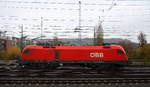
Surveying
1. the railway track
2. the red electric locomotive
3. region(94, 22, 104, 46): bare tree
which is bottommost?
the railway track

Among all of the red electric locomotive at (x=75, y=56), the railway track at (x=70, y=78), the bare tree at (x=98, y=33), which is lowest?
the railway track at (x=70, y=78)

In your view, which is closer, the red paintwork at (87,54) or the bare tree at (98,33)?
the red paintwork at (87,54)

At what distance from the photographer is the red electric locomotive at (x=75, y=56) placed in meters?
17.7

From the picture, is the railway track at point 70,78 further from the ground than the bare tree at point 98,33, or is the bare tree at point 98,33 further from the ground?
the bare tree at point 98,33

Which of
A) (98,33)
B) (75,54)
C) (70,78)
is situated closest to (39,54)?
(75,54)

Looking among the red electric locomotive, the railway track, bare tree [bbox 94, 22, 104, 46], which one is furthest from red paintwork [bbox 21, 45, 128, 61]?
bare tree [bbox 94, 22, 104, 46]

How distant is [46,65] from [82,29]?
21.6 ft

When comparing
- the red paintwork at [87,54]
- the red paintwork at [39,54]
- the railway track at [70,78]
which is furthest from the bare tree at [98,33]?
the railway track at [70,78]

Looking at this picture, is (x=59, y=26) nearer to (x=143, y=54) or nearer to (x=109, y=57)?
(x=109, y=57)

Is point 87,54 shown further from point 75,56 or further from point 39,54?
point 39,54

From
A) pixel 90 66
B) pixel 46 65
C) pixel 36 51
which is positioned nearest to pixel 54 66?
pixel 46 65

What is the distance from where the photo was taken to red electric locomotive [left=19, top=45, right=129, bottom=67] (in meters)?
17.7

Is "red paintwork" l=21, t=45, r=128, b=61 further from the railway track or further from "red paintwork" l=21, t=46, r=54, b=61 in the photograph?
the railway track

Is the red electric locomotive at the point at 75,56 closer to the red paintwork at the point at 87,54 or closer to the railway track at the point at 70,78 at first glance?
the red paintwork at the point at 87,54
